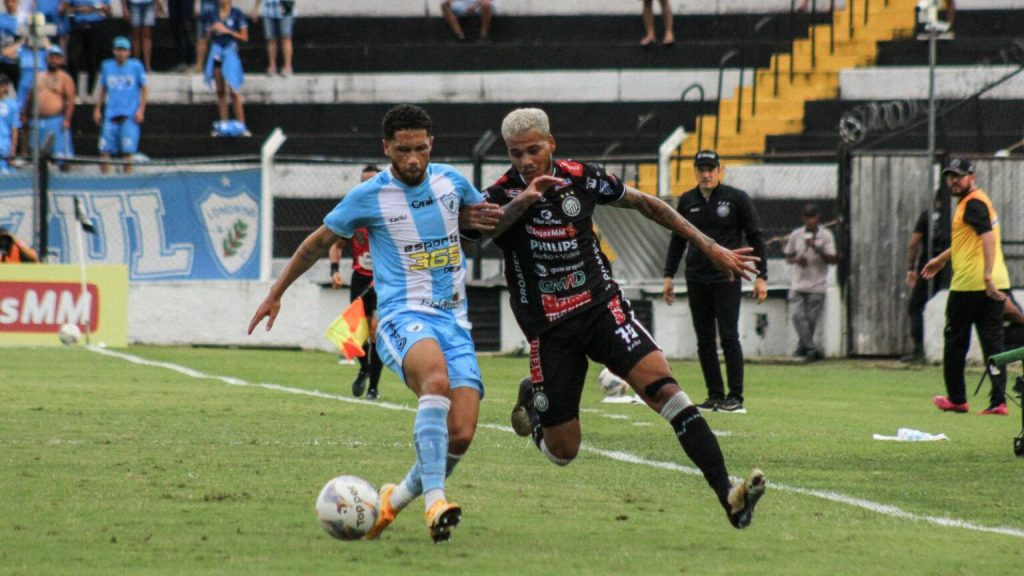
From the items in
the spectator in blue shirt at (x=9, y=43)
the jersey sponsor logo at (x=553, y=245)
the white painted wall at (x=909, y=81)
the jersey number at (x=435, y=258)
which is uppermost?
the spectator in blue shirt at (x=9, y=43)

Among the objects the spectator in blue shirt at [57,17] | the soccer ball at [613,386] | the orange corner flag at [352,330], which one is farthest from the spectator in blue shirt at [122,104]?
the soccer ball at [613,386]

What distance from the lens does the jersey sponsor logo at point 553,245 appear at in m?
8.17

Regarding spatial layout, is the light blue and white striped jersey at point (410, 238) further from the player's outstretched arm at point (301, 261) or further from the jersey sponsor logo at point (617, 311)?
the jersey sponsor logo at point (617, 311)

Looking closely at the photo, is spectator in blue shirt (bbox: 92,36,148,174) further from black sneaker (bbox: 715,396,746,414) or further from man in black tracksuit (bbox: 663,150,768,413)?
black sneaker (bbox: 715,396,746,414)

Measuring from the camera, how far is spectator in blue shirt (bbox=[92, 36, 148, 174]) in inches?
1078

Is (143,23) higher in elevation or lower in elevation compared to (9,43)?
higher

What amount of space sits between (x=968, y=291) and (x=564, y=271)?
7.55 metres

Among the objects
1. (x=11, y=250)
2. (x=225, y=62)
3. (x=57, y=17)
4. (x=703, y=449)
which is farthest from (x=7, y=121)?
(x=703, y=449)

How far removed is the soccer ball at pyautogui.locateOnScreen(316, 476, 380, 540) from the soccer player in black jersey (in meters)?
1.37

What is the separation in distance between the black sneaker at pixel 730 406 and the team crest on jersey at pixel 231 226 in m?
11.4

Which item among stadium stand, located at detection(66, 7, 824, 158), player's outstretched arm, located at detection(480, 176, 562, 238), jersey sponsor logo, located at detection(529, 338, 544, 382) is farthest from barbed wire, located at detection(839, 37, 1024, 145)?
player's outstretched arm, located at detection(480, 176, 562, 238)

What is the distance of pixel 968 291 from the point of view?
14.8 m

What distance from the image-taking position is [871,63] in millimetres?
28188

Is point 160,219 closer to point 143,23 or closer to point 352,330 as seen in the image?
point 143,23
